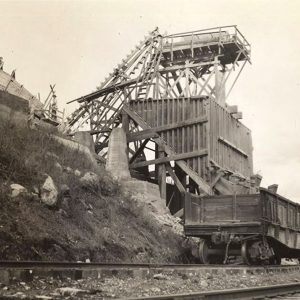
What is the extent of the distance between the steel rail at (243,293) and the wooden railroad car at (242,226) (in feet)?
11.8

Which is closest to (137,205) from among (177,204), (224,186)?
(224,186)

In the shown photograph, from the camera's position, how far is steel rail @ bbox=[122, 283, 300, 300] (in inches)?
236

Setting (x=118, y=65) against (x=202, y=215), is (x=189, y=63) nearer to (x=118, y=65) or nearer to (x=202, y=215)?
(x=118, y=65)

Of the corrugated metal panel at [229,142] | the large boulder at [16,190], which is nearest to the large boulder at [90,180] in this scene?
the large boulder at [16,190]

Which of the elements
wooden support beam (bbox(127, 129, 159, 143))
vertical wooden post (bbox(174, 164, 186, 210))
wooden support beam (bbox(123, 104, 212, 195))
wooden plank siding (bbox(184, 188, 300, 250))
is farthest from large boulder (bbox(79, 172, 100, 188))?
vertical wooden post (bbox(174, 164, 186, 210))

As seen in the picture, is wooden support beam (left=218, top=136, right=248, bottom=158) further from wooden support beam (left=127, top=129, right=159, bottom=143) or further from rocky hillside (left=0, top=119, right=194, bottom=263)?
rocky hillside (left=0, top=119, right=194, bottom=263)

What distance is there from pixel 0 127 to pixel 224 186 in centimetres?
988

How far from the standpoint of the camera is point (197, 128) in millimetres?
20000

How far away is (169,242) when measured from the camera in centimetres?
1500

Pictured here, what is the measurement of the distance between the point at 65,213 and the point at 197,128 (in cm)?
972

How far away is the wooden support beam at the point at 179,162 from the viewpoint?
62.2 feet

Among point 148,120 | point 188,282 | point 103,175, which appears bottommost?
point 188,282

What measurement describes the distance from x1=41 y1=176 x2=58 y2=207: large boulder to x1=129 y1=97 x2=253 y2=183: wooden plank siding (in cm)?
913

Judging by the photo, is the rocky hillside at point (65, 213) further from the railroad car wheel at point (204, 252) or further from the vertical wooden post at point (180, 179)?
the vertical wooden post at point (180, 179)
